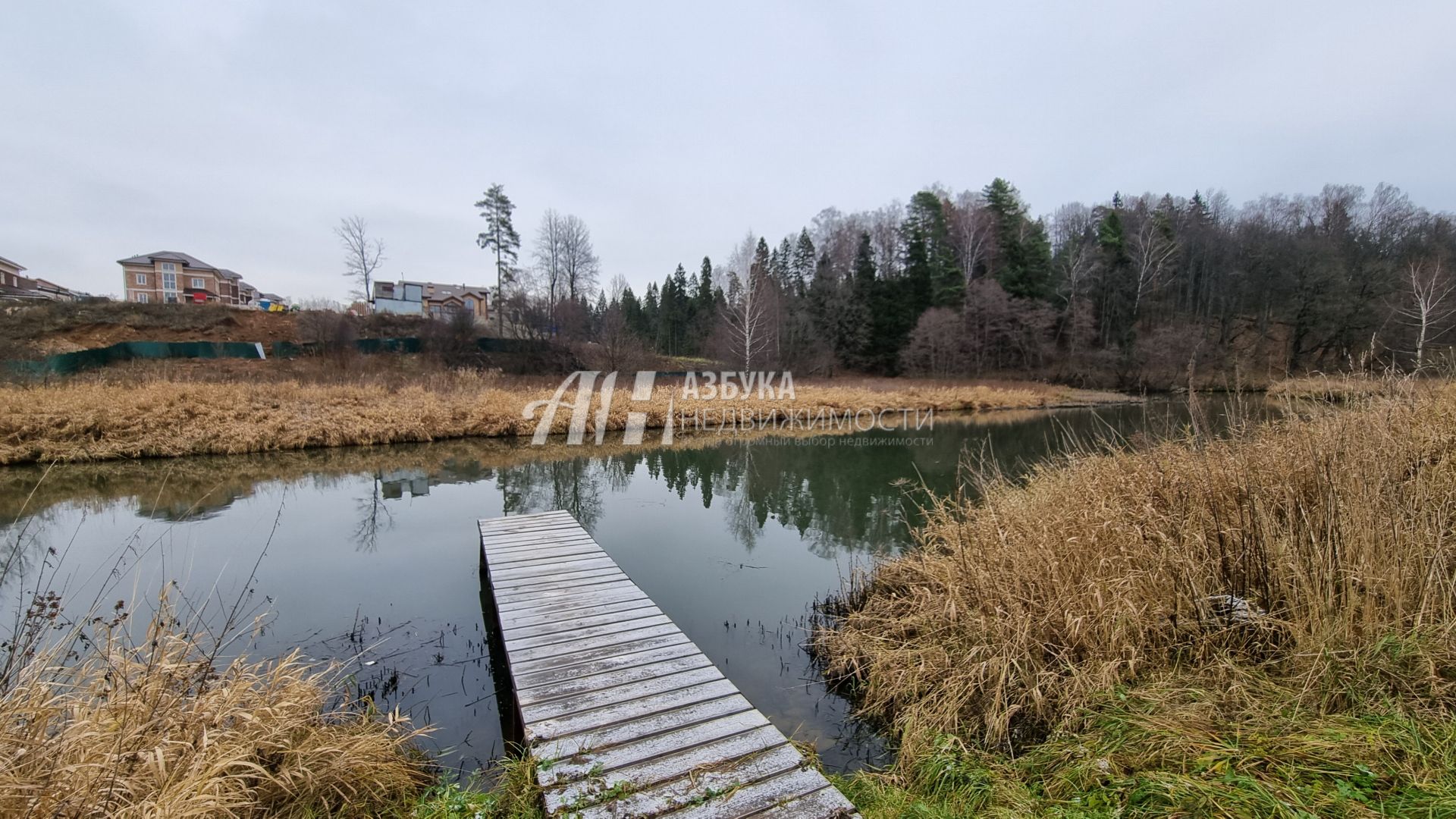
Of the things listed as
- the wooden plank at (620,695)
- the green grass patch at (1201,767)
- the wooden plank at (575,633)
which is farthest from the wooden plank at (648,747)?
the wooden plank at (575,633)

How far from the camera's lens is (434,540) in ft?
20.8

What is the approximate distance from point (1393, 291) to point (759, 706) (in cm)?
3465

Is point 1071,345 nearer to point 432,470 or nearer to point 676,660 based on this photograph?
point 432,470

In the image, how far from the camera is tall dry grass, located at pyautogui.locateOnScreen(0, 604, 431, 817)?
1.64 metres

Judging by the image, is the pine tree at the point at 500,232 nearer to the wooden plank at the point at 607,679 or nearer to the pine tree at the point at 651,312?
the pine tree at the point at 651,312

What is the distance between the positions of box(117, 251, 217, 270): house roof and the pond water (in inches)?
1585

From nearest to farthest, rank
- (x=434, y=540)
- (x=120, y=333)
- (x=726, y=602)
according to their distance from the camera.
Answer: (x=726, y=602) → (x=434, y=540) → (x=120, y=333)

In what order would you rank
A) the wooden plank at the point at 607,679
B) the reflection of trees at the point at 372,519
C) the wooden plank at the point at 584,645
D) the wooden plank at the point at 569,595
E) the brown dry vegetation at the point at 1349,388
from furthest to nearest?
the reflection of trees at the point at 372,519, the wooden plank at the point at 569,595, the brown dry vegetation at the point at 1349,388, the wooden plank at the point at 584,645, the wooden plank at the point at 607,679

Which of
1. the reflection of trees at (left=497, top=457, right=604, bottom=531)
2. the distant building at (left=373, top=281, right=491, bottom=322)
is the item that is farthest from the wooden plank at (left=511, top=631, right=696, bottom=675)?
the distant building at (left=373, top=281, right=491, bottom=322)

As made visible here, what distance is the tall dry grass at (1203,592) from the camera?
227cm

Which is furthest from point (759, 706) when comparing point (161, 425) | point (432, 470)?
point (161, 425)

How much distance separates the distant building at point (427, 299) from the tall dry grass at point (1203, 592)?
27.2 metres

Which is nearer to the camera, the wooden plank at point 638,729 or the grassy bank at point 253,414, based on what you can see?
the wooden plank at point 638,729

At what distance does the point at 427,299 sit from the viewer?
4134cm
